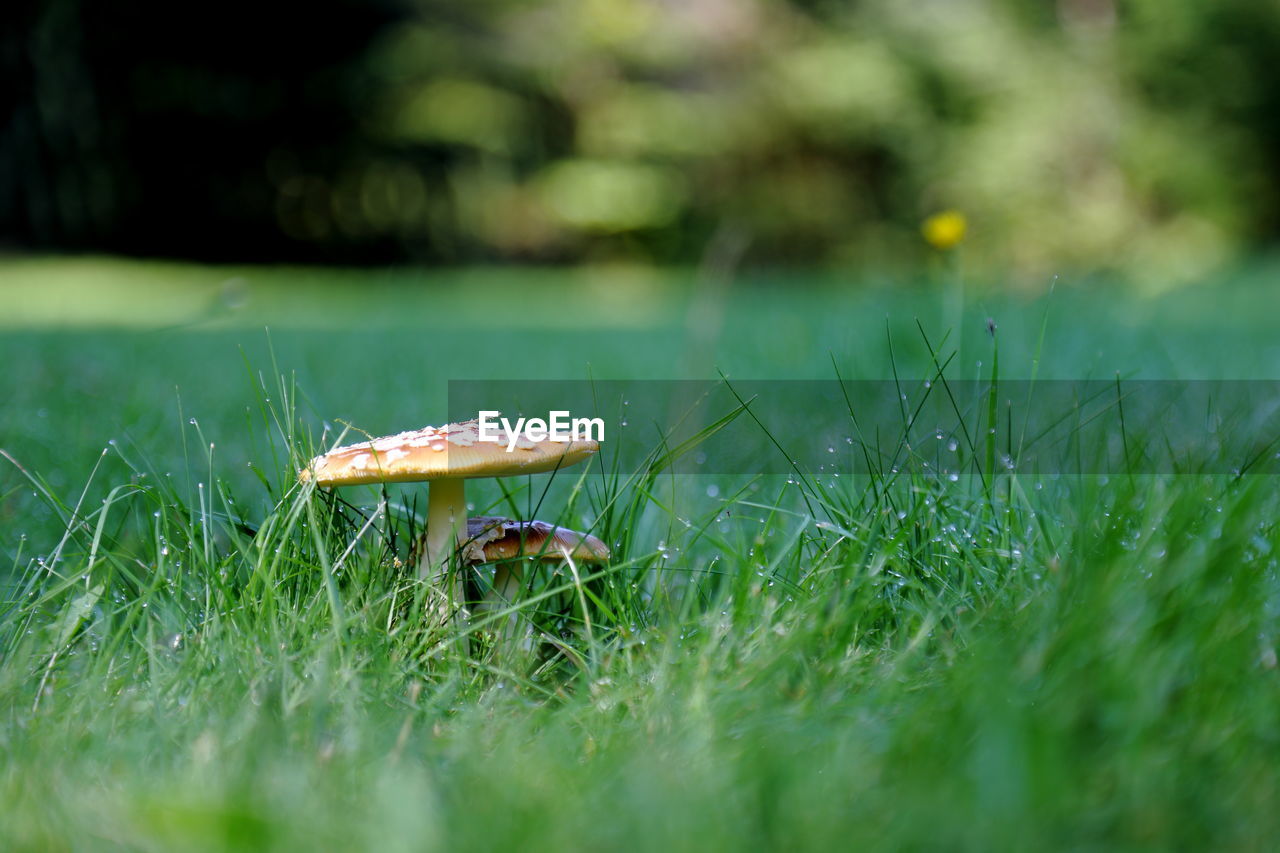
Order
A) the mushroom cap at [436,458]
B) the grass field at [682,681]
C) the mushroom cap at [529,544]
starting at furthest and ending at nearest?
the mushroom cap at [529,544], the mushroom cap at [436,458], the grass field at [682,681]

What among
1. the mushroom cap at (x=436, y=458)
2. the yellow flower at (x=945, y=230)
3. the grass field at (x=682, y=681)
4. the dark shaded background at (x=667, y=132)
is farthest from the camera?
the dark shaded background at (x=667, y=132)

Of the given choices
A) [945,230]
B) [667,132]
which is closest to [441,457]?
[945,230]

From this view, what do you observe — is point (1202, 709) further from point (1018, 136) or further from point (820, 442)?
point (1018, 136)

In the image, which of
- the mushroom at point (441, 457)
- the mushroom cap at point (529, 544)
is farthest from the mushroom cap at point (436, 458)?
the mushroom cap at point (529, 544)

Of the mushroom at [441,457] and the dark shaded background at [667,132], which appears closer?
the mushroom at [441,457]

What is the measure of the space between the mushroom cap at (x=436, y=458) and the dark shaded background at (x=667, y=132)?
1267cm

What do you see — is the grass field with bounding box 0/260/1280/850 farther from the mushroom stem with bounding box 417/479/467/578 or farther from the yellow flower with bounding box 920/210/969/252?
the yellow flower with bounding box 920/210/969/252

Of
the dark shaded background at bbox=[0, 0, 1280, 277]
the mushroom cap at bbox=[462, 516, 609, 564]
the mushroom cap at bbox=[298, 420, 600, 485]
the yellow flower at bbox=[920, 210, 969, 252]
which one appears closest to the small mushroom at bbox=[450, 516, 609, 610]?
the mushroom cap at bbox=[462, 516, 609, 564]

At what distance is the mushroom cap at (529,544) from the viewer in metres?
1.25

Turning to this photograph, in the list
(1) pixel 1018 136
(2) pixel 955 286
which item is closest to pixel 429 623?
(2) pixel 955 286

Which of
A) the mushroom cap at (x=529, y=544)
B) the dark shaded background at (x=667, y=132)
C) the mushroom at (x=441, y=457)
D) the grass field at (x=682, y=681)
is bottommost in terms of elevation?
the grass field at (x=682, y=681)

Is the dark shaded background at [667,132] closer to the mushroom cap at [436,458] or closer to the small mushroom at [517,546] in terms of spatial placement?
the small mushroom at [517,546]

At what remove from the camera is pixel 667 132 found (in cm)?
1470

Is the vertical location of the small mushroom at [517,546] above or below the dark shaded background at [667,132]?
below
